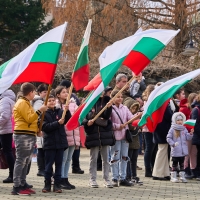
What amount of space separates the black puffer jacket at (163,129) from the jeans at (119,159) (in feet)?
4.24

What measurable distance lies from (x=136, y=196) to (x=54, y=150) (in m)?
1.49

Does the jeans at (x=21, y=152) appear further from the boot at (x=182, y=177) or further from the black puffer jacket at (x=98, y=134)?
the boot at (x=182, y=177)

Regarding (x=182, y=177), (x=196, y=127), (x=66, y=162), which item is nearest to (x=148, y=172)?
(x=182, y=177)

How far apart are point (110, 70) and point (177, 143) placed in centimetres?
321

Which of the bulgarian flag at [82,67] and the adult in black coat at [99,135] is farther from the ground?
the bulgarian flag at [82,67]

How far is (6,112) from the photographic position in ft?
33.1

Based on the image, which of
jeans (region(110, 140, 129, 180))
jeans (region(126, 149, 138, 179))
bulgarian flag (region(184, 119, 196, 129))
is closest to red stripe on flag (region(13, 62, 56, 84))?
jeans (region(110, 140, 129, 180))

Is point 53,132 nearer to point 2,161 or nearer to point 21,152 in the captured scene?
point 21,152

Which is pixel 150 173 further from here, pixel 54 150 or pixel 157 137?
pixel 54 150

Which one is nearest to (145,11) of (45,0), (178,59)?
(178,59)

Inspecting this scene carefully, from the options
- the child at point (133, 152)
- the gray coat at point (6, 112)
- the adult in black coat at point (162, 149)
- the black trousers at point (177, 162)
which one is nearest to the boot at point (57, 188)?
the gray coat at point (6, 112)

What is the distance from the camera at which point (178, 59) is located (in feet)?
79.7

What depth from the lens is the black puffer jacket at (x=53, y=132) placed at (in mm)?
9031

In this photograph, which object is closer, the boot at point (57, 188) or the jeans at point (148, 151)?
the boot at point (57, 188)
